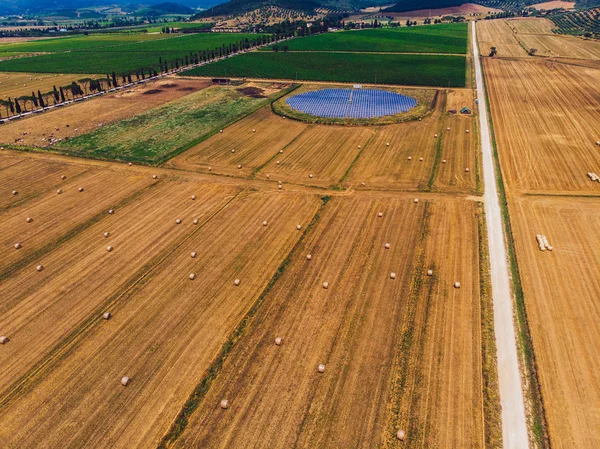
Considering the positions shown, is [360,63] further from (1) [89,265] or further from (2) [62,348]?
(2) [62,348]

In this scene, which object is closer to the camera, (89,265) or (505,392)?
(505,392)

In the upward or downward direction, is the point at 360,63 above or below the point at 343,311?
above

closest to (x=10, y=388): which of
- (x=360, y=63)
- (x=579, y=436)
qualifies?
(x=579, y=436)

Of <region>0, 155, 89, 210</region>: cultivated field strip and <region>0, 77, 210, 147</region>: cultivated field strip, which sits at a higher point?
<region>0, 77, 210, 147</region>: cultivated field strip

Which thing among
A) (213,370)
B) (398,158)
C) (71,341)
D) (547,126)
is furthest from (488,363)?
(547,126)

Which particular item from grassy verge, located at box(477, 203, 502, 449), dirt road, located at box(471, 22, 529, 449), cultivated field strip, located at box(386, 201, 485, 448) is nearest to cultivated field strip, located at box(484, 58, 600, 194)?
dirt road, located at box(471, 22, 529, 449)

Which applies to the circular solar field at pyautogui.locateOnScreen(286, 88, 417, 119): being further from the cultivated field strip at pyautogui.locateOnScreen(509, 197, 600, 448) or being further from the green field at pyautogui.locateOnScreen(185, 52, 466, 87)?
the cultivated field strip at pyautogui.locateOnScreen(509, 197, 600, 448)
